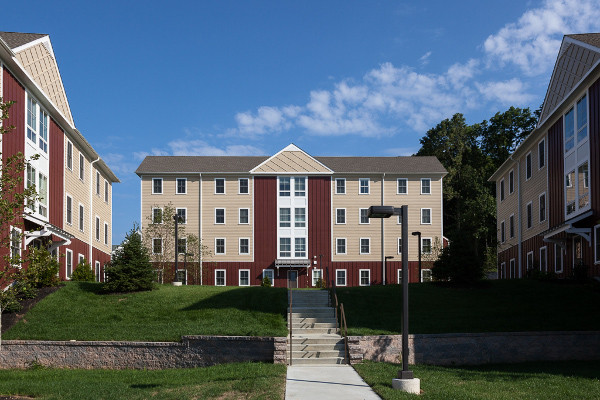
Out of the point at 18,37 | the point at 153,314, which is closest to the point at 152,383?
the point at 153,314

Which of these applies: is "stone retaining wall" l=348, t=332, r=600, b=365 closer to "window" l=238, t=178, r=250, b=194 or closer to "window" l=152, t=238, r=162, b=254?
"window" l=152, t=238, r=162, b=254

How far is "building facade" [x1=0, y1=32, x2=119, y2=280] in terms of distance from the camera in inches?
955

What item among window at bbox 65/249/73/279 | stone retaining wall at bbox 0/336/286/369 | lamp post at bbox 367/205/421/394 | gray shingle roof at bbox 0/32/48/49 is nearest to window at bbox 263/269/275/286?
window at bbox 65/249/73/279

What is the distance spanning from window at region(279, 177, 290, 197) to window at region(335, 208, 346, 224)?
12.2 feet

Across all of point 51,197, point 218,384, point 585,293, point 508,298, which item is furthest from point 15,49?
point 585,293

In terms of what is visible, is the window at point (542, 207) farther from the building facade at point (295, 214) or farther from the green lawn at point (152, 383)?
the green lawn at point (152, 383)

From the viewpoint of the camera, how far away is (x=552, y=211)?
1195 inches

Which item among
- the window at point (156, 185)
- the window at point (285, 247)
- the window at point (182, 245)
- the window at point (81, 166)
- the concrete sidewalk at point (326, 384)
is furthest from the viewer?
the window at point (156, 185)

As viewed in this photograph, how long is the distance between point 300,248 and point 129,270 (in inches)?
908

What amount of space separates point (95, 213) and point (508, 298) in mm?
23227

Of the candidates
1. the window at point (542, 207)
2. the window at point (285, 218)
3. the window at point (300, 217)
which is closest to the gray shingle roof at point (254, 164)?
the window at point (300, 217)

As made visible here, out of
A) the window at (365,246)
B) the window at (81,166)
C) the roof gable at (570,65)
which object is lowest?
the window at (365,246)

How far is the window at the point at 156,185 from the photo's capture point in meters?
48.2

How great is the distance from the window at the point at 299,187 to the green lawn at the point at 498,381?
30294 millimetres
